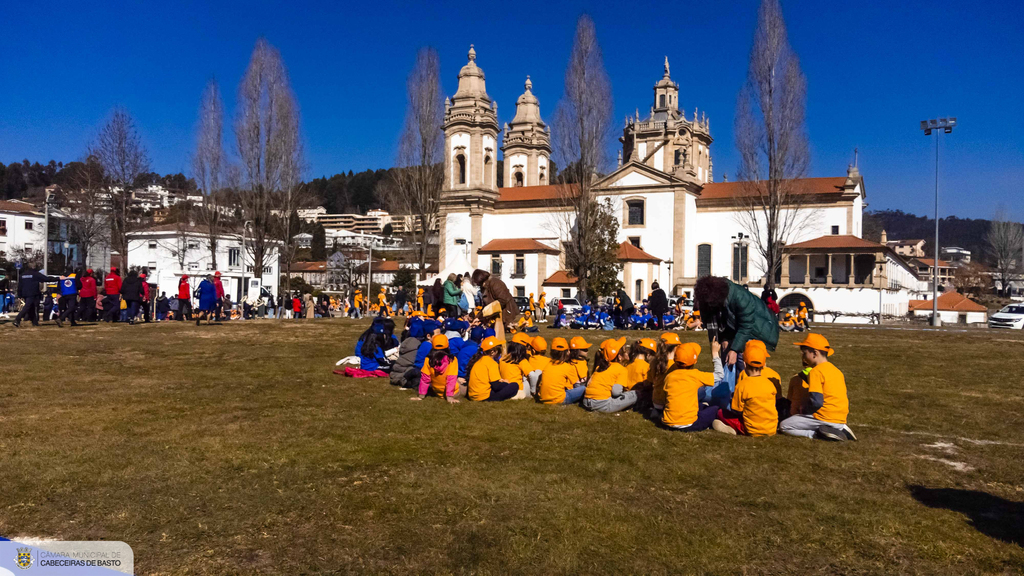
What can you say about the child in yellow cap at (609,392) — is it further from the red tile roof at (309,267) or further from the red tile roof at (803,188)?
the red tile roof at (309,267)

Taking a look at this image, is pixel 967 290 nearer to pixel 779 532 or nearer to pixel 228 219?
pixel 228 219

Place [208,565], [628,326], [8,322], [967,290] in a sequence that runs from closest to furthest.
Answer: [208,565] → [8,322] → [628,326] → [967,290]

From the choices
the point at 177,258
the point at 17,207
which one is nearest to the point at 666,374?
the point at 177,258

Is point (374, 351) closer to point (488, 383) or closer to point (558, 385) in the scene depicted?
point (488, 383)

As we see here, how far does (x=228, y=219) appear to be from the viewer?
4059cm

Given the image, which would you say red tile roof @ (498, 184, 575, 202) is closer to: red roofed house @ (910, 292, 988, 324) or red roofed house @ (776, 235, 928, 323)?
red roofed house @ (776, 235, 928, 323)

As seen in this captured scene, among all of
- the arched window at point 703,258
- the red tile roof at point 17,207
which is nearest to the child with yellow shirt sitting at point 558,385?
the arched window at point 703,258

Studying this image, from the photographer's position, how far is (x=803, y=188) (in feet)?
157

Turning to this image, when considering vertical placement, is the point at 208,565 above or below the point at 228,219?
below

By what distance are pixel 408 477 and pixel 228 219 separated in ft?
128

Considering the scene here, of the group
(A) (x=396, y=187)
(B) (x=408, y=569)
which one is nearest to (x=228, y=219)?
(A) (x=396, y=187)

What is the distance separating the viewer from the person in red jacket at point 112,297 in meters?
20.0

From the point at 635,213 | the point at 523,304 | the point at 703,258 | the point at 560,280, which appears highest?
the point at 635,213

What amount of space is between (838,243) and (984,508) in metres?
46.2
